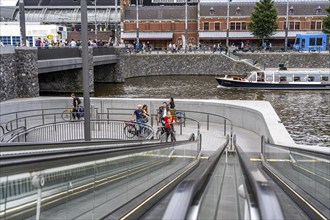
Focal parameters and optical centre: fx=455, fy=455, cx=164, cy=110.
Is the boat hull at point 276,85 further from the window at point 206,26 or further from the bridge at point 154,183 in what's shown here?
the window at point 206,26

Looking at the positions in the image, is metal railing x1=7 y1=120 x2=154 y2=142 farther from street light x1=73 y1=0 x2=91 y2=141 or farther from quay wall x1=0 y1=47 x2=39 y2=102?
quay wall x1=0 y1=47 x2=39 y2=102

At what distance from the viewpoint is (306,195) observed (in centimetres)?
716

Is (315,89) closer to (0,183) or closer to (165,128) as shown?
(165,128)

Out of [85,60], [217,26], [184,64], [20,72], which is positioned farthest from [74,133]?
[217,26]

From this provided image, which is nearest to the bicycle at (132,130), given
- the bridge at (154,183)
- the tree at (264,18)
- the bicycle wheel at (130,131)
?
the bicycle wheel at (130,131)

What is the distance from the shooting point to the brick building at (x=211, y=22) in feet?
266

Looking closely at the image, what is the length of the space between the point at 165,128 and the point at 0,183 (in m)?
12.2

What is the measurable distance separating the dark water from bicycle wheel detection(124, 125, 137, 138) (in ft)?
29.8

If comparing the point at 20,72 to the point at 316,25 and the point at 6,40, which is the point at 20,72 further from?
the point at 316,25

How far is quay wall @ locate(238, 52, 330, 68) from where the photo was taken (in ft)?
208

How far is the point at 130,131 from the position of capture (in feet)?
53.6

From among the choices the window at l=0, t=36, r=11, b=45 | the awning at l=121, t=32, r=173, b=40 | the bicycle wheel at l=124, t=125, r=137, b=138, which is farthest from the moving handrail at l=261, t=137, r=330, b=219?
the awning at l=121, t=32, r=173, b=40

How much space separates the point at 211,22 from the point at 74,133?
67.7m

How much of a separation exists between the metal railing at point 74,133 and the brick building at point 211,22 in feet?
215
